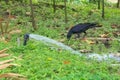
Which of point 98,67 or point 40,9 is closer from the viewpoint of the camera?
A: point 98,67

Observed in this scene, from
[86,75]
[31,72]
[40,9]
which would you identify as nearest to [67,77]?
[86,75]

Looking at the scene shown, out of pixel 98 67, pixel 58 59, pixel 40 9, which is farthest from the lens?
pixel 40 9

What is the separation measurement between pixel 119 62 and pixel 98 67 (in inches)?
36.1

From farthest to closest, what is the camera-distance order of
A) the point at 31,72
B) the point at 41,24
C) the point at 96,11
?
the point at 96,11
the point at 41,24
the point at 31,72

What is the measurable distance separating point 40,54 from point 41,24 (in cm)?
539

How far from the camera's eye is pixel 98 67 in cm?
725

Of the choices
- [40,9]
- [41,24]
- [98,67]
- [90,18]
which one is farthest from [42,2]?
[98,67]

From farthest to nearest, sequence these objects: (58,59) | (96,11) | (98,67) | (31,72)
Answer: (96,11)
(58,59)
(98,67)
(31,72)

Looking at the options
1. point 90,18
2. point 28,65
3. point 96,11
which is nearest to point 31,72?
point 28,65

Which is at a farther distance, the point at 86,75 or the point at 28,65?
the point at 28,65

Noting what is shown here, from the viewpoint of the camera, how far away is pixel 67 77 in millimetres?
6238

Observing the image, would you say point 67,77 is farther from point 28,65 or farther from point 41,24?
point 41,24

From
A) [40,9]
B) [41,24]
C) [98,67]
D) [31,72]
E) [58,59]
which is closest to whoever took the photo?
[31,72]

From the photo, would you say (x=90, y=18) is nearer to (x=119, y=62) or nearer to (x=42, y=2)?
(x=42, y=2)
